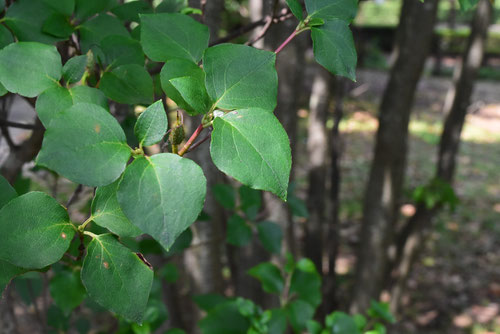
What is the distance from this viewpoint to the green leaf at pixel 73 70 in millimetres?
567

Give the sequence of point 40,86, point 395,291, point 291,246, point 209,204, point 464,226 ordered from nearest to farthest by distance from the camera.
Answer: point 40,86
point 209,204
point 291,246
point 395,291
point 464,226

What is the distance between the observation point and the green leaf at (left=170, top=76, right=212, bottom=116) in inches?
18.2

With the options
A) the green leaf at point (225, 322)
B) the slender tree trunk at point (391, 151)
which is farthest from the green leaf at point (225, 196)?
the slender tree trunk at point (391, 151)

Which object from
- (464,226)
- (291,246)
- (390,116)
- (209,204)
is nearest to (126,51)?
(209,204)

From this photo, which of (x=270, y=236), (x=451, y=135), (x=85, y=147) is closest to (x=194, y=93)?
(x=85, y=147)

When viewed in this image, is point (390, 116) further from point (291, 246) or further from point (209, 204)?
point (209, 204)

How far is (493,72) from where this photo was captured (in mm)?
12156

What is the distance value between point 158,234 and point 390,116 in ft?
6.87

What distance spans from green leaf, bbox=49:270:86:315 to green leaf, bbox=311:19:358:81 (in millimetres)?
650

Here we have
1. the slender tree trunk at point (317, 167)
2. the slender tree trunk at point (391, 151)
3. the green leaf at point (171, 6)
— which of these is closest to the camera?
the green leaf at point (171, 6)

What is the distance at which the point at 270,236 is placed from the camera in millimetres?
1263

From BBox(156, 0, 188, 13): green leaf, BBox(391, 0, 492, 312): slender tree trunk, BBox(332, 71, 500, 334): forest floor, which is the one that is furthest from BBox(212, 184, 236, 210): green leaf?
BBox(391, 0, 492, 312): slender tree trunk

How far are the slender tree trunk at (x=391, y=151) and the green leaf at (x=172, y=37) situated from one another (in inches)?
70.1

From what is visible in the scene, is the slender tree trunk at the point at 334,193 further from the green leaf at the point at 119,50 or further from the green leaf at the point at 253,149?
the green leaf at the point at 253,149
